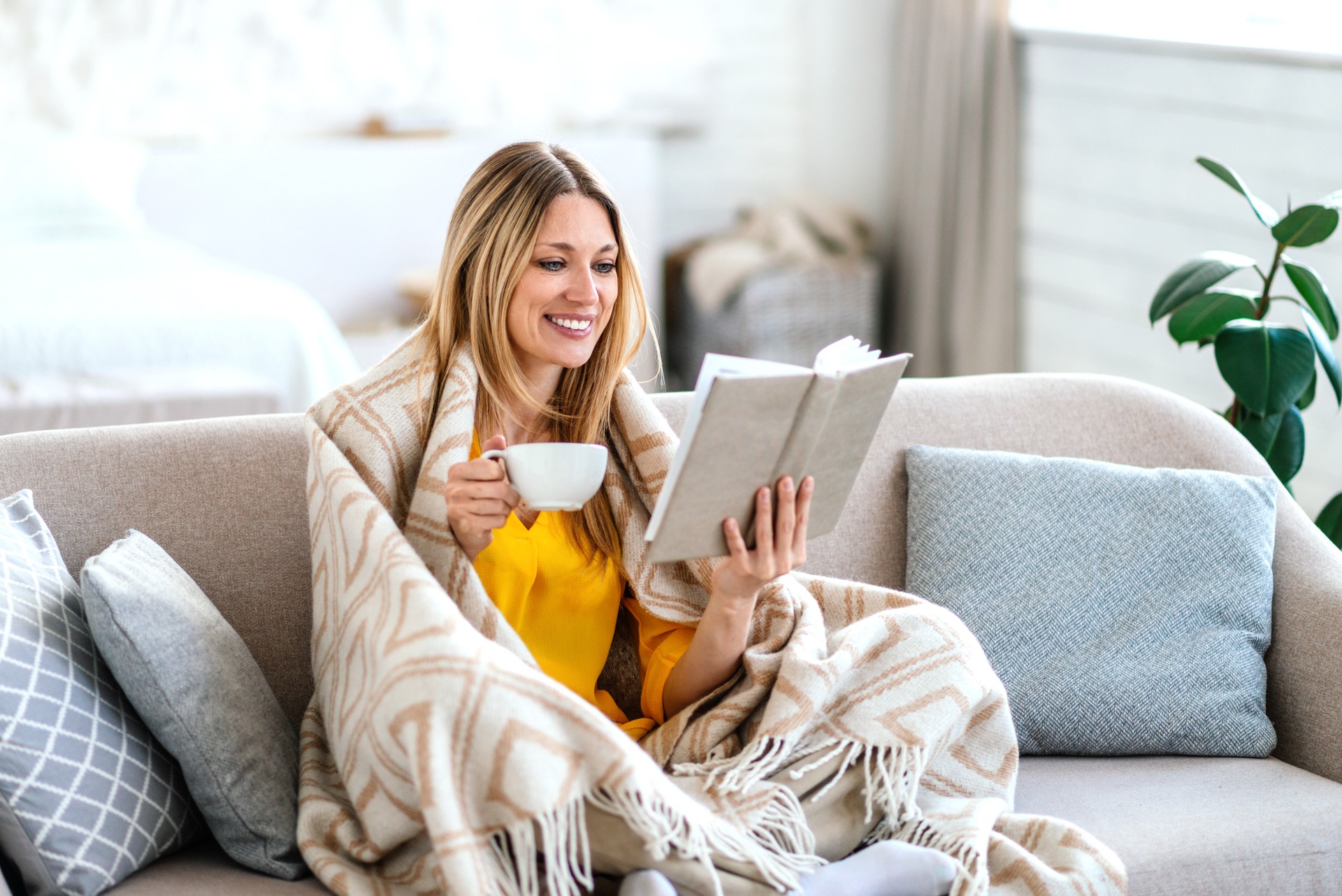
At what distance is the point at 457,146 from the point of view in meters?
4.76

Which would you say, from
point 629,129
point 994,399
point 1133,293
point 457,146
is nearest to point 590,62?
Result: point 629,129

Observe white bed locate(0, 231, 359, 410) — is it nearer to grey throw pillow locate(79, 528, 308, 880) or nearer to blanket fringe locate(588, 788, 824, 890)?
grey throw pillow locate(79, 528, 308, 880)

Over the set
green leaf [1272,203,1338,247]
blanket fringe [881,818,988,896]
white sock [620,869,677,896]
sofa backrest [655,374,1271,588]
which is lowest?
blanket fringe [881,818,988,896]

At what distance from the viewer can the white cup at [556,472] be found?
132 cm

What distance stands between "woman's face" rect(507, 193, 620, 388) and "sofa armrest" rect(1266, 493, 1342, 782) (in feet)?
3.22

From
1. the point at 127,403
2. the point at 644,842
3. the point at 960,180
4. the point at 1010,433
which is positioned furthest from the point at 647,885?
the point at 960,180

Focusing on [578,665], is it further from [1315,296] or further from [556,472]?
[1315,296]

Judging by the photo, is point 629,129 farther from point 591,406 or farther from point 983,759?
point 983,759

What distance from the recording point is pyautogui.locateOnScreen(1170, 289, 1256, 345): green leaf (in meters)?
2.20

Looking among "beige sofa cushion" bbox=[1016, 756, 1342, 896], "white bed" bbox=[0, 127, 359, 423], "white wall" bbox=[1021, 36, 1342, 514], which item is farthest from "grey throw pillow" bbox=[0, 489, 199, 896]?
"white wall" bbox=[1021, 36, 1342, 514]

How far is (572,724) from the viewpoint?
1265 mm

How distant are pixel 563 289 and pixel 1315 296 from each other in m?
1.24

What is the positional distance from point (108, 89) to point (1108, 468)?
12.4 feet

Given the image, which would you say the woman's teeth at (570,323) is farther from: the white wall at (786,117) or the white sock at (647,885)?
the white wall at (786,117)
